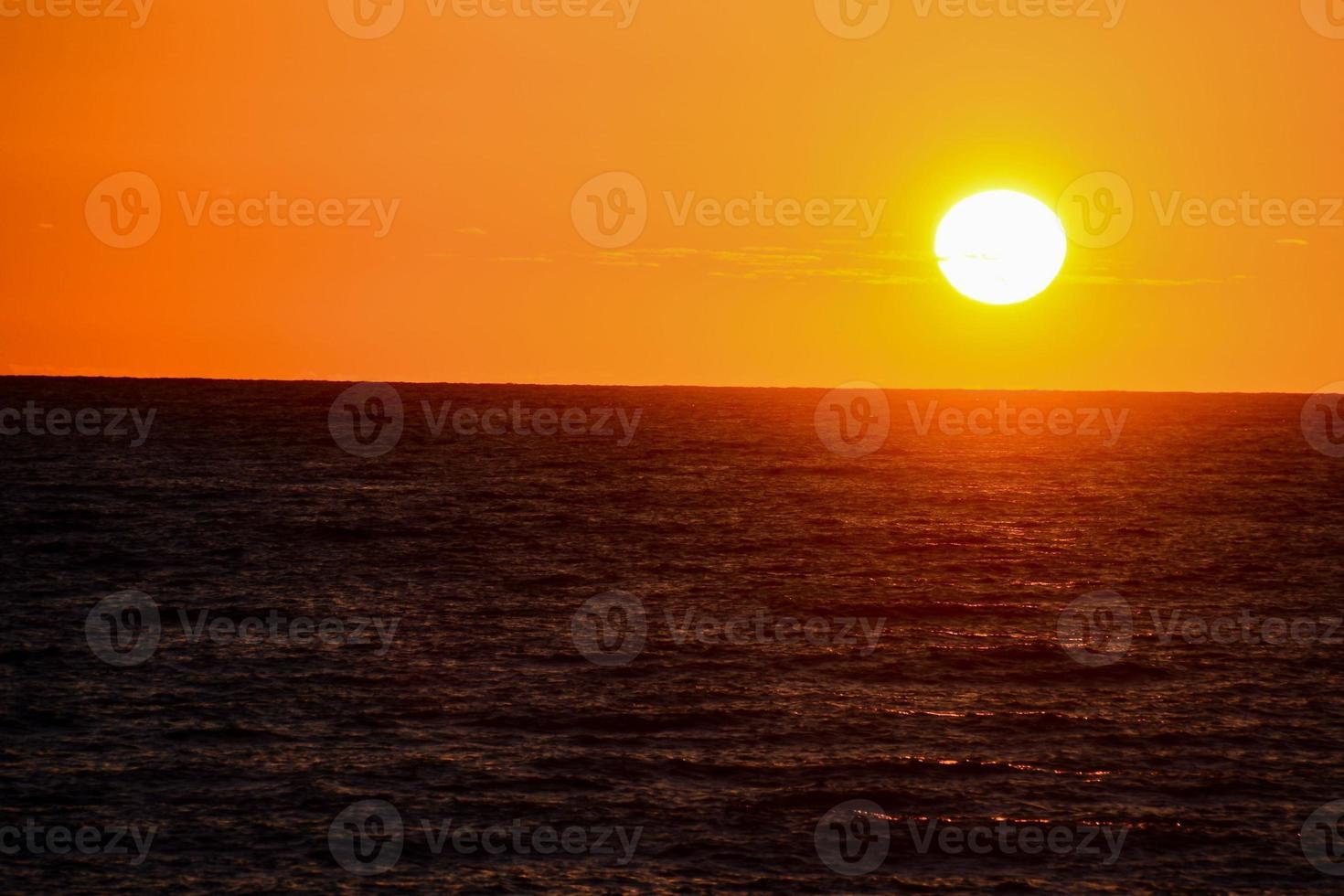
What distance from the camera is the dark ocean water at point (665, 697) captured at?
2472 centimetres

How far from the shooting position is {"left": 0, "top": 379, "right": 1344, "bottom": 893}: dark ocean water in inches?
973

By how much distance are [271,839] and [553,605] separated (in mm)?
21599

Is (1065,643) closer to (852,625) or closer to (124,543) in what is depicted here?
(852,625)

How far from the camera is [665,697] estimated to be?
113ft

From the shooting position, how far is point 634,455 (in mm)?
110250

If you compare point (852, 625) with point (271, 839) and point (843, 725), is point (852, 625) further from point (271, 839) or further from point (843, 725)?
point (271, 839)

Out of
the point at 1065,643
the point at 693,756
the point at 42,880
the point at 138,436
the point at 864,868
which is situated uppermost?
the point at 138,436

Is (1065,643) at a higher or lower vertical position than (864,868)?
higher

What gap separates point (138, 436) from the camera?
11981cm

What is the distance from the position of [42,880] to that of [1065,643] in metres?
28.3

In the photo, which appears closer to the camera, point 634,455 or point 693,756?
point 693,756

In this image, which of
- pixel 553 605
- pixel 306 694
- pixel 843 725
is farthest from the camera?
pixel 553 605

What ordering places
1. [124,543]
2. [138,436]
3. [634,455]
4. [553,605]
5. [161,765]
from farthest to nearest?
[138,436]
[634,455]
[124,543]
[553,605]
[161,765]

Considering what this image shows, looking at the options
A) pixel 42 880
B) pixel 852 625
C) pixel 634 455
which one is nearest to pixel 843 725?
pixel 852 625
